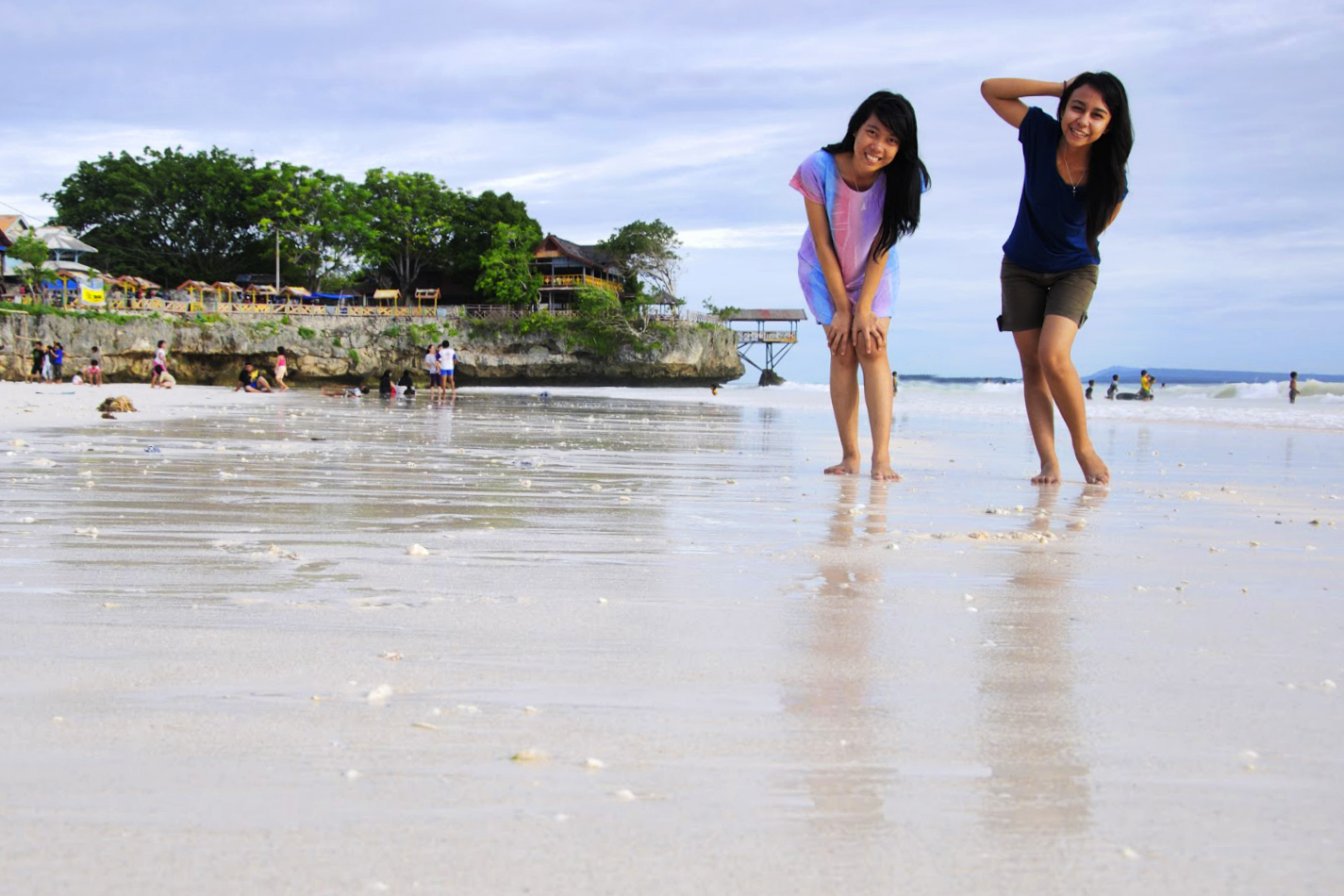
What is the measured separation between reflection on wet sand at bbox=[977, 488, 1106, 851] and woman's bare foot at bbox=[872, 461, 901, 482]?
2223 millimetres

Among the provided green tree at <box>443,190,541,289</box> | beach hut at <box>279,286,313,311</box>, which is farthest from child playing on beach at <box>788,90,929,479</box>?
green tree at <box>443,190,541,289</box>

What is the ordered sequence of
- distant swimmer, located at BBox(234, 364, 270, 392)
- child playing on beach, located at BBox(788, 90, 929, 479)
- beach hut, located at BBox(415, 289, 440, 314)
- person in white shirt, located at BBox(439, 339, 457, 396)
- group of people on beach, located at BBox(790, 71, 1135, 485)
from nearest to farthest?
group of people on beach, located at BBox(790, 71, 1135, 485), child playing on beach, located at BBox(788, 90, 929, 479), distant swimmer, located at BBox(234, 364, 270, 392), person in white shirt, located at BBox(439, 339, 457, 396), beach hut, located at BBox(415, 289, 440, 314)

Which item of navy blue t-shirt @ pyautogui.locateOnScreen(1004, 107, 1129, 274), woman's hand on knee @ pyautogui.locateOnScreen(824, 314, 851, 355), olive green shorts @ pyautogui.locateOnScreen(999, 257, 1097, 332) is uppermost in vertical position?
navy blue t-shirt @ pyautogui.locateOnScreen(1004, 107, 1129, 274)

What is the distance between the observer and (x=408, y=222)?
51469mm

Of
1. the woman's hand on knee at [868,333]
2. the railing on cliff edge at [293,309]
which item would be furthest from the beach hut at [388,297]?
the woman's hand on knee at [868,333]

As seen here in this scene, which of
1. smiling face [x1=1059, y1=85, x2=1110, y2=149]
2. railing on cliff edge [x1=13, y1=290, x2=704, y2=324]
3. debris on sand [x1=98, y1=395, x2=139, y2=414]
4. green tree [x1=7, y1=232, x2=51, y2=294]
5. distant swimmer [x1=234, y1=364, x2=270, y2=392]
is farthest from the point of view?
green tree [x1=7, y1=232, x2=51, y2=294]

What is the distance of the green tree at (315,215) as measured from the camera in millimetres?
49562

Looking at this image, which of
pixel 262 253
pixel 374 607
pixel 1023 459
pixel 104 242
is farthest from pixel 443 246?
pixel 374 607

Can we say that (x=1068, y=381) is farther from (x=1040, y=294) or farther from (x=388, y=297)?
(x=388, y=297)

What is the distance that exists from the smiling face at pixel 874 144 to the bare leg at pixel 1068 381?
102 centimetres

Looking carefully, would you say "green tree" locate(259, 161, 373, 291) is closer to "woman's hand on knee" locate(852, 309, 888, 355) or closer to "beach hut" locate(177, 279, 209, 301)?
"beach hut" locate(177, 279, 209, 301)

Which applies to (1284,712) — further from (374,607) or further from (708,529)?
(708,529)

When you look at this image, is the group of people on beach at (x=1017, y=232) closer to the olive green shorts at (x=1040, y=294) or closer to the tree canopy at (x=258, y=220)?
the olive green shorts at (x=1040, y=294)

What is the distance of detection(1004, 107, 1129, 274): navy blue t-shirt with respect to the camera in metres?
4.42
